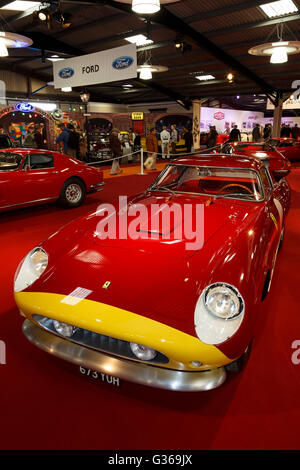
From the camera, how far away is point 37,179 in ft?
17.5

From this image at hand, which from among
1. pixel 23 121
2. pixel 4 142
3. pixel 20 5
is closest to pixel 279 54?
pixel 20 5

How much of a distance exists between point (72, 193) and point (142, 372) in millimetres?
4880

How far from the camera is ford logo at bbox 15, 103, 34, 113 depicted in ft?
51.3

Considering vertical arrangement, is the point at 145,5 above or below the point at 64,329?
above

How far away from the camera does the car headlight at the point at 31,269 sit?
6.46 feet

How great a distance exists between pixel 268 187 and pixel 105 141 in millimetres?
12313

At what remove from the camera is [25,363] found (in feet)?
6.86

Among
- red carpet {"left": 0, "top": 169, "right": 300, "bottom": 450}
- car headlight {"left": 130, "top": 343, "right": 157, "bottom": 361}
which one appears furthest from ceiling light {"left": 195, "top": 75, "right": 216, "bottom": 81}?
car headlight {"left": 130, "top": 343, "right": 157, "bottom": 361}

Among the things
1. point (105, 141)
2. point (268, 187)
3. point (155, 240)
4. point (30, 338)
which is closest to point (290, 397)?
point (155, 240)

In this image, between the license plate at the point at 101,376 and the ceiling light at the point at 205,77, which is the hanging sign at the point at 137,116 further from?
the license plate at the point at 101,376

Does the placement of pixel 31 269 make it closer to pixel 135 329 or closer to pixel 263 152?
pixel 135 329

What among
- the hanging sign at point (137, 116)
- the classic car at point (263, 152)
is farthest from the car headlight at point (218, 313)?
the hanging sign at point (137, 116)

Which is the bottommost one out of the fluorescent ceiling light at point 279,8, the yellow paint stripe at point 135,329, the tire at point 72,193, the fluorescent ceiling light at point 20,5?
the yellow paint stripe at point 135,329

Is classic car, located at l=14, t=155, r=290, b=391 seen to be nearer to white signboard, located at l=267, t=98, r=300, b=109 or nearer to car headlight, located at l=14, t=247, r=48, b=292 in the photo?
car headlight, located at l=14, t=247, r=48, b=292
